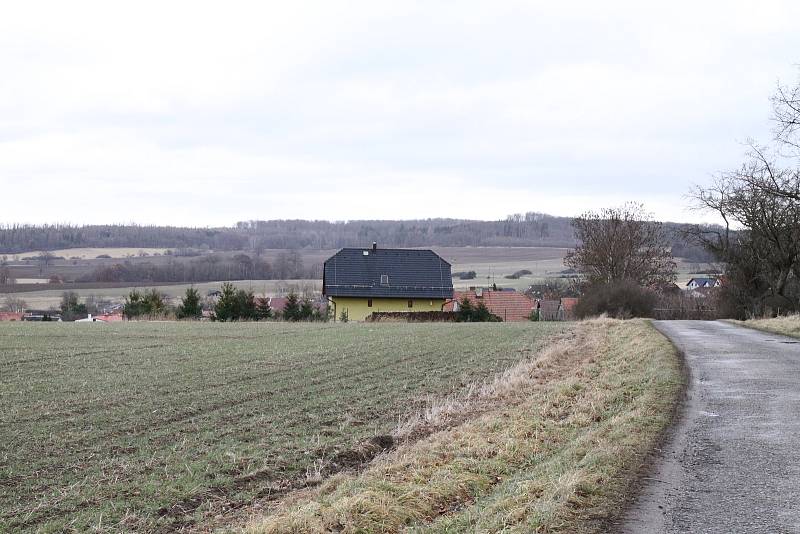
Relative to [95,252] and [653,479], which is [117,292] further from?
[653,479]

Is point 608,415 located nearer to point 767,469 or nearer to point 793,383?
point 767,469

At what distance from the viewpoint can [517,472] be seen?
8.21 metres

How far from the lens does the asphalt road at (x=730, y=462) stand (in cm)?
613

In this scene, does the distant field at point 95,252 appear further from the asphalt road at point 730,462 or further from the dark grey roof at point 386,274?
the asphalt road at point 730,462

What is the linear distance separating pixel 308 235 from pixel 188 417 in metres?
157

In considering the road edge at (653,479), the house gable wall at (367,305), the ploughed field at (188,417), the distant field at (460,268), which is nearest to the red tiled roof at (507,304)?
the house gable wall at (367,305)

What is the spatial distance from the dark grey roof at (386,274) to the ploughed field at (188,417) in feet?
132

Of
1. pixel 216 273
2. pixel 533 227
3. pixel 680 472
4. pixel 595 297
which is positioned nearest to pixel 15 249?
pixel 216 273

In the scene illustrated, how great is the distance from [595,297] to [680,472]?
4382 centimetres

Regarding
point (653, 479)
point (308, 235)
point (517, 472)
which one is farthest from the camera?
point (308, 235)

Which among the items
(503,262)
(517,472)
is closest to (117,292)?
(503,262)

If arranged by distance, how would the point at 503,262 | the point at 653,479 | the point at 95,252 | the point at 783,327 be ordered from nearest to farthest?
the point at 653,479
the point at 783,327
the point at 503,262
the point at 95,252

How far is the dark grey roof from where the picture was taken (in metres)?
70.4

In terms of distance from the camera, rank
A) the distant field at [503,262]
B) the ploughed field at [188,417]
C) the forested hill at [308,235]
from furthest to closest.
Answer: the forested hill at [308,235] → the distant field at [503,262] → the ploughed field at [188,417]
